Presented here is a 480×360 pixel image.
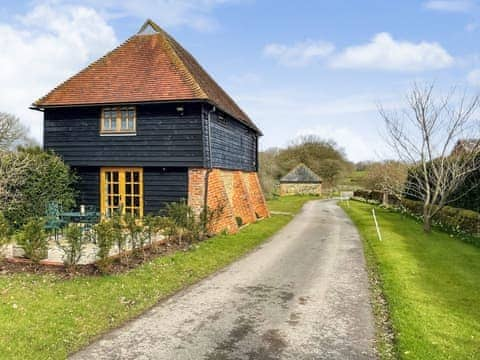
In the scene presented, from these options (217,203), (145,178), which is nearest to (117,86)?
(145,178)

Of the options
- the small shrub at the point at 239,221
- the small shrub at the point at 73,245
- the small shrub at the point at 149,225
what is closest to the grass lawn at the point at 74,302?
the small shrub at the point at 73,245

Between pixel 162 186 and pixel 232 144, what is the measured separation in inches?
192

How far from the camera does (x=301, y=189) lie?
5694 centimetres

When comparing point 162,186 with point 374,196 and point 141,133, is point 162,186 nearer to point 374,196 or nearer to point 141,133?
point 141,133

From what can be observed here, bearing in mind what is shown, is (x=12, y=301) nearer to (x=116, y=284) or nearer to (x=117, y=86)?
(x=116, y=284)

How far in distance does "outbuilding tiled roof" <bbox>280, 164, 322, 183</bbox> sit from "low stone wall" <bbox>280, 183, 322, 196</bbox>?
60 centimetres

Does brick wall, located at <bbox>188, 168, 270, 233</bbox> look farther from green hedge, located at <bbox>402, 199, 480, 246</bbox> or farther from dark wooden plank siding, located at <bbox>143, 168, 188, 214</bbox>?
Result: green hedge, located at <bbox>402, 199, 480, 246</bbox>

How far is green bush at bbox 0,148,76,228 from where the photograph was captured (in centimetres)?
1276

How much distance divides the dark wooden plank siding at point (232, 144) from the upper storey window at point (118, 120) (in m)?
3.23

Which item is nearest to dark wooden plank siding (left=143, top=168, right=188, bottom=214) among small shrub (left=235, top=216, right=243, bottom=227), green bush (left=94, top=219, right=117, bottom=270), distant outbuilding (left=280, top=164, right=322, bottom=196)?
small shrub (left=235, top=216, right=243, bottom=227)

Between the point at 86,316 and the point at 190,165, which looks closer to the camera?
the point at 86,316

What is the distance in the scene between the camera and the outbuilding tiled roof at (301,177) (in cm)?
5703

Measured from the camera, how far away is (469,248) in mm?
14039

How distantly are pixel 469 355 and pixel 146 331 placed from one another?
4.57m
